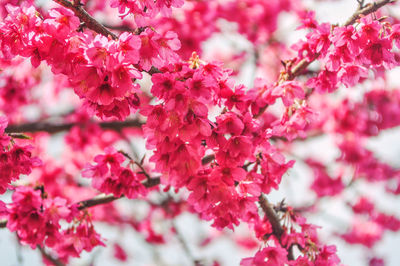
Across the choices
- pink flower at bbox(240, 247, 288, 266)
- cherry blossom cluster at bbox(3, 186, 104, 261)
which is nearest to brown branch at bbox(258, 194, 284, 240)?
pink flower at bbox(240, 247, 288, 266)

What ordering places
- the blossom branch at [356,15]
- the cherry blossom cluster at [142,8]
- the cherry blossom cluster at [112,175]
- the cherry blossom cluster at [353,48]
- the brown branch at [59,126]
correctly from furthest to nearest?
the brown branch at [59,126] < the cherry blossom cluster at [112,175] < the blossom branch at [356,15] < the cherry blossom cluster at [353,48] < the cherry blossom cluster at [142,8]

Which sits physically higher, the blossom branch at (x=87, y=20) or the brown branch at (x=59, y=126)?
the brown branch at (x=59, y=126)

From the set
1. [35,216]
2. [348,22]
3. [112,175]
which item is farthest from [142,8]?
[35,216]

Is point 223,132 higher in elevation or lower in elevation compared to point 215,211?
higher

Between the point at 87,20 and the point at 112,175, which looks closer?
the point at 87,20

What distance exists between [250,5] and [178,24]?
198cm

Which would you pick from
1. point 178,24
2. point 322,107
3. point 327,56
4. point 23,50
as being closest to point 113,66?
point 23,50

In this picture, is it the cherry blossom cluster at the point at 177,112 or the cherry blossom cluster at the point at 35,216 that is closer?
the cherry blossom cluster at the point at 177,112

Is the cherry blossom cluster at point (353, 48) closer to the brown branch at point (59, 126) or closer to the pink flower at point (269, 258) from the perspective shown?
the pink flower at point (269, 258)

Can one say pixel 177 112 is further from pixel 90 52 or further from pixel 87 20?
pixel 87 20

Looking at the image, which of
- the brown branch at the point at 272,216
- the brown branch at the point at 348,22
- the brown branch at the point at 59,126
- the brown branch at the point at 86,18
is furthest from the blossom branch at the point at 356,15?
the brown branch at the point at 59,126

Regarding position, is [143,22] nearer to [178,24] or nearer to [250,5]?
[178,24]

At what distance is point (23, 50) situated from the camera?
178cm

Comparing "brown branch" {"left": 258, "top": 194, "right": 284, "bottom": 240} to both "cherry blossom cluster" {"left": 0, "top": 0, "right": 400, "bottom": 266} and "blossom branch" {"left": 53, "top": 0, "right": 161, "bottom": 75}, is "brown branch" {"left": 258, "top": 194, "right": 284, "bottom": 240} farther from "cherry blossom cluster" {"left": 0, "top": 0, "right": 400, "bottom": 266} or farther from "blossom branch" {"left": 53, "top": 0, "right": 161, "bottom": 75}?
"blossom branch" {"left": 53, "top": 0, "right": 161, "bottom": 75}
